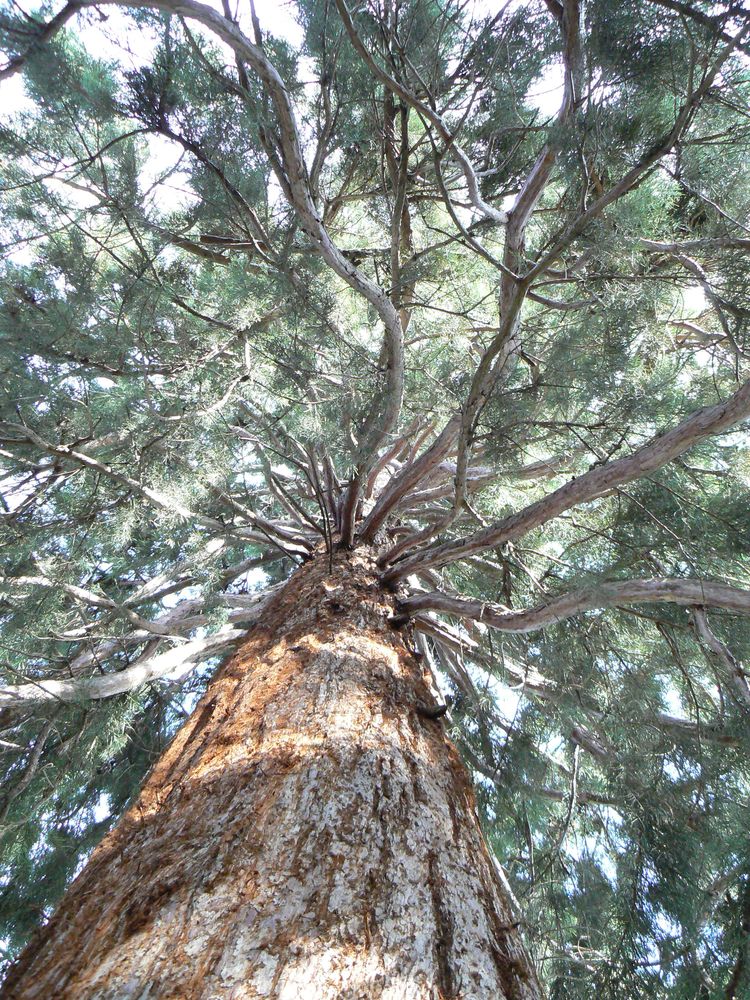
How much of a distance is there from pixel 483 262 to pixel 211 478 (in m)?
2.12

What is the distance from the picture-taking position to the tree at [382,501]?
1248mm

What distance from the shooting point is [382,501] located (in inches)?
129

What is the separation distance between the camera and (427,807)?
1.45 metres

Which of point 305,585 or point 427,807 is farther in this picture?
point 305,585

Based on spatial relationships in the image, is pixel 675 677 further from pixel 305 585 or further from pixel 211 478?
pixel 211 478

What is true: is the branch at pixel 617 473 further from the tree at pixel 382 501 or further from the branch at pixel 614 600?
the branch at pixel 614 600

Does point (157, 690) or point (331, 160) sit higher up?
point (331, 160)

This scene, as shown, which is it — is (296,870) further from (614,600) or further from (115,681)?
(115,681)

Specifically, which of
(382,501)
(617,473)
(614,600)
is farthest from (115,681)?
(617,473)

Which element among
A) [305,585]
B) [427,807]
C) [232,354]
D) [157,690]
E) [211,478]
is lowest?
[427,807]

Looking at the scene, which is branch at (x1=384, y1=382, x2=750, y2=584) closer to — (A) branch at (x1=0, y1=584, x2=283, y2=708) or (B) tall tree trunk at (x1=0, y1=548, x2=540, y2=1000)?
(B) tall tree trunk at (x1=0, y1=548, x2=540, y2=1000)

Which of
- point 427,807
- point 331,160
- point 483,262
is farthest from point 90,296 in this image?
point 427,807

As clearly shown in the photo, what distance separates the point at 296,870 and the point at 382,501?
2253 millimetres

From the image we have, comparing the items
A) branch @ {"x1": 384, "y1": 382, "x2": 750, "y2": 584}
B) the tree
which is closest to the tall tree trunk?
the tree
